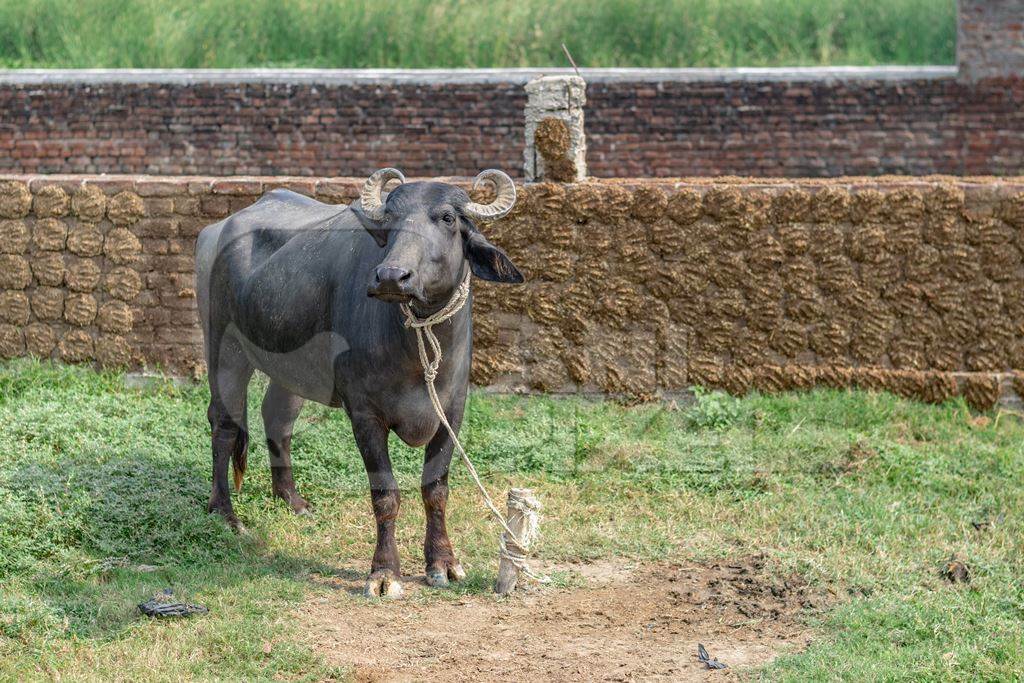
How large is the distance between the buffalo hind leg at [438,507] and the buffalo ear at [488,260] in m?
0.79

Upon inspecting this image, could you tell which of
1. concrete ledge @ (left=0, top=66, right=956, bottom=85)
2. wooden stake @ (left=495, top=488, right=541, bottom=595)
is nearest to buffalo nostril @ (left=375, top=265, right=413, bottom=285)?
wooden stake @ (left=495, top=488, right=541, bottom=595)

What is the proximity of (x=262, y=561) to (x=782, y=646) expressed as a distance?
2.75 m

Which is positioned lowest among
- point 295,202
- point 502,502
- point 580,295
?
point 502,502

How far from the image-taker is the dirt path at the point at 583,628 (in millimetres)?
5801

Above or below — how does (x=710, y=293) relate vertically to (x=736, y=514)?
above

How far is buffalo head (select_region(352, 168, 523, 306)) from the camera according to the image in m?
6.03

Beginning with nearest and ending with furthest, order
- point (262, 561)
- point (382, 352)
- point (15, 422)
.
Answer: point (382, 352) < point (262, 561) < point (15, 422)

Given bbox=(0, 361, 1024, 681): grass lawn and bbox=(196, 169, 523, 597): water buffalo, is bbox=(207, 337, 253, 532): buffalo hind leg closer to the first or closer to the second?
bbox=(196, 169, 523, 597): water buffalo

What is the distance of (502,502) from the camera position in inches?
319

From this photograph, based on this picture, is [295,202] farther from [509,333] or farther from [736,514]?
[736,514]

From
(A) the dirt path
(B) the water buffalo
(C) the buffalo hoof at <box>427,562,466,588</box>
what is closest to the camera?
(A) the dirt path

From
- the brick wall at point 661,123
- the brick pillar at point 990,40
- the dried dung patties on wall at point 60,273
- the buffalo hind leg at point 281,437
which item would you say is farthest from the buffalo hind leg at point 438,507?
the brick pillar at point 990,40

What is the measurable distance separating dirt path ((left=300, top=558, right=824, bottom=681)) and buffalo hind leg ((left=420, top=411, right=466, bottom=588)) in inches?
8.5

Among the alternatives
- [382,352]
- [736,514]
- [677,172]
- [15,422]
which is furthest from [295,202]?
[677,172]
